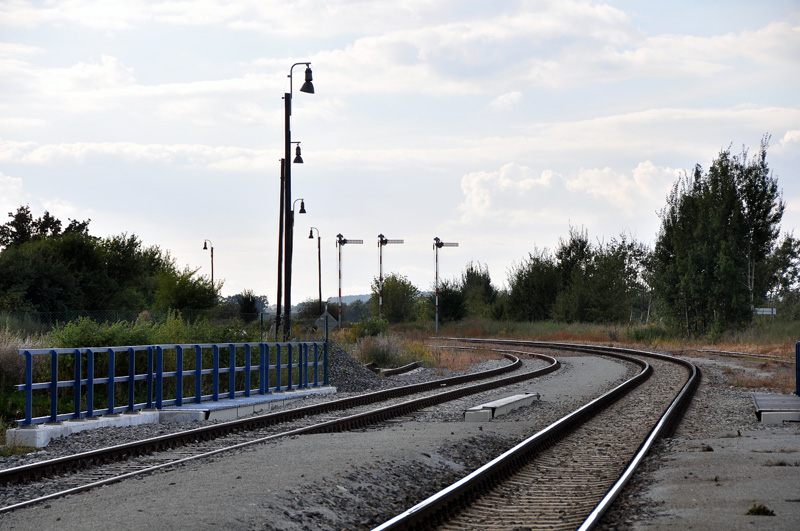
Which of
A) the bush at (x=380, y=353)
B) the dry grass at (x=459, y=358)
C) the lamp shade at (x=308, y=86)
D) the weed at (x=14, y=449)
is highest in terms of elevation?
the lamp shade at (x=308, y=86)

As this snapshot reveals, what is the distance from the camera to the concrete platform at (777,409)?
16.0 metres

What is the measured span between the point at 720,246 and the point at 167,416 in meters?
44.9

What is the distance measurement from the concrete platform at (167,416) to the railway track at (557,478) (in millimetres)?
6201

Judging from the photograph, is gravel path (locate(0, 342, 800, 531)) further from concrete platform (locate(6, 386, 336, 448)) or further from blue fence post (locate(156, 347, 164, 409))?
blue fence post (locate(156, 347, 164, 409))

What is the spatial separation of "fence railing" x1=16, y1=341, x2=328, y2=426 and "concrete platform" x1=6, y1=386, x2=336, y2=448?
0.83 feet

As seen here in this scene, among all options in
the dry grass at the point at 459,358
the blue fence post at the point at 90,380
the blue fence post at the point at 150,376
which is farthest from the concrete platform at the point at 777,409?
the dry grass at the point at 459,358

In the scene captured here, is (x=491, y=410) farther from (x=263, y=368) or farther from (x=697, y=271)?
(x=697, y=271)

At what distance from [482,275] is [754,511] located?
9395 centimetres

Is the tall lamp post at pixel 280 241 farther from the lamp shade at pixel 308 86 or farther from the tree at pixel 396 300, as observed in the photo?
the tree at pixel 396 300

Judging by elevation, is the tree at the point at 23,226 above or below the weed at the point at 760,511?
above

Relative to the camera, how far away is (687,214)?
194 ft

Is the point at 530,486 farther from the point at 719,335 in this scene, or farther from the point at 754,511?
the point at 719,335

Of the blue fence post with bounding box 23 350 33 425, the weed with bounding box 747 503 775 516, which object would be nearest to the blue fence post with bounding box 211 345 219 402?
the blue fence post with bounding box 23 350 33 425

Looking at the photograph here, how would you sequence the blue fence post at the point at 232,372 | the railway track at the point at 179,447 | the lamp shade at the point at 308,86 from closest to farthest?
the railway track at the point at 179,447
the blue fence post at the point at 232,372
the lamp shade at the point at 308,86
